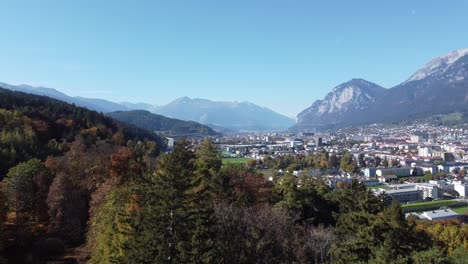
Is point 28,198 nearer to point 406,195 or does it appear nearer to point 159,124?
point 406,195

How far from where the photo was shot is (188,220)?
803 cm

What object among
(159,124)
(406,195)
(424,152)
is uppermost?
(159,124)

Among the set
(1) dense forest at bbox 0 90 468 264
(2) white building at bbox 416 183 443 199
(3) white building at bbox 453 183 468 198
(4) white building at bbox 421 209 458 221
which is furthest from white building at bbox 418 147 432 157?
(1) dense forest at bbox 0 90 468 264

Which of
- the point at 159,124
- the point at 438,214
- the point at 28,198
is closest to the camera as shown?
the point at 28,198

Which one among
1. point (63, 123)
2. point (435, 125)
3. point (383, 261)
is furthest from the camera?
point (435, 125)

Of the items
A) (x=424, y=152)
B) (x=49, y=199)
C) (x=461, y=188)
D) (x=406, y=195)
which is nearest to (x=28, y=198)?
(x=49, y=199)

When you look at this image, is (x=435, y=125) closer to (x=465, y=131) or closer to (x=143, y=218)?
(x=465, y=131)

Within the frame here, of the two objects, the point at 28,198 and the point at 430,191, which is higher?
the point at 28,198

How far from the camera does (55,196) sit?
46.7 ft

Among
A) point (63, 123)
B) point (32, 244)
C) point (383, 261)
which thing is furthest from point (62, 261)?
point (63, 123)

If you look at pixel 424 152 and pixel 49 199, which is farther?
pixel 424 152

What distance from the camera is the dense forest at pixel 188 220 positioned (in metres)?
8.08

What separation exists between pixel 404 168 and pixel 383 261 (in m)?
52.7

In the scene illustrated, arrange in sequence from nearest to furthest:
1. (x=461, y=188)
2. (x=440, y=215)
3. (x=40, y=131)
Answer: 1. (x=440, y=215)
2. (x=40, y=131)
3. (x=461, y=188)
